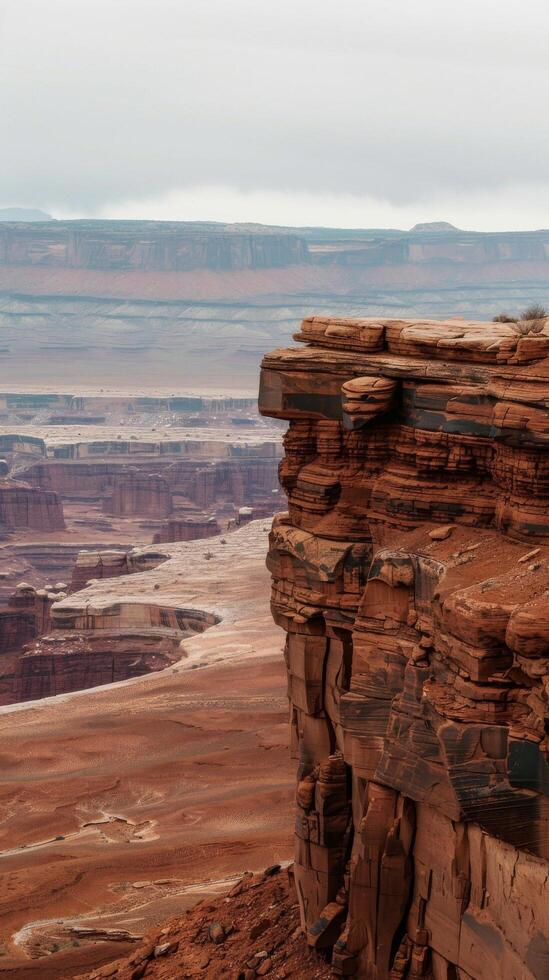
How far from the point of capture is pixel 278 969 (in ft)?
62.6

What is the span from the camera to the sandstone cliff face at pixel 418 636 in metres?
14.9

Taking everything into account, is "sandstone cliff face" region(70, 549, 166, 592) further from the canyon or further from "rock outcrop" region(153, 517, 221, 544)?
the canyon

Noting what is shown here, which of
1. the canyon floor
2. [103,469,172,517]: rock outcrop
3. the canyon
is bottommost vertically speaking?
[103,469,172,517]: rock outcrop

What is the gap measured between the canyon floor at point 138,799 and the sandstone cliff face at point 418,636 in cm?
696

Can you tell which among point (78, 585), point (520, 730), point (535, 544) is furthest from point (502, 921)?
point (78, 585)

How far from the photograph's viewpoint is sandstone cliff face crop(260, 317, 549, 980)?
14875mm

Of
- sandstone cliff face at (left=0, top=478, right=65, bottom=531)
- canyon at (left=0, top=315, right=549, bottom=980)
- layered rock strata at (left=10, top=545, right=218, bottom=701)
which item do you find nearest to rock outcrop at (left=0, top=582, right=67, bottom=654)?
layered rock strata at (left=10, top=545, right=218, bottom=701)

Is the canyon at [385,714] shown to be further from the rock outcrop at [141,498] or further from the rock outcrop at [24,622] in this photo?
the rock outcrop at [141,498]

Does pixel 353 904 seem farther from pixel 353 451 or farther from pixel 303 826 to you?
pixel 353 451

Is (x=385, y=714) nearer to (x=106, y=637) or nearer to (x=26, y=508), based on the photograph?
(x=106, y=637)

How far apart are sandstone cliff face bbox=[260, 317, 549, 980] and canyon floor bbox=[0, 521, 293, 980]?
22.8 ft

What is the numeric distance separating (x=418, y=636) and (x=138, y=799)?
72.4 ft

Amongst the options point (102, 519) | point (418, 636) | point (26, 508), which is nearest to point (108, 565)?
point (26, 508)

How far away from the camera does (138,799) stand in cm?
3784
